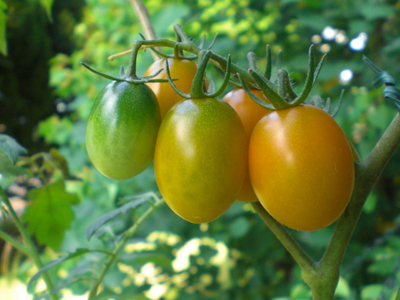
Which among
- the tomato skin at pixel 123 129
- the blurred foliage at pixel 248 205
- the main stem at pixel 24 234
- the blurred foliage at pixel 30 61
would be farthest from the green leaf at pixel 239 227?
the blurred foliage at pixel 30 61

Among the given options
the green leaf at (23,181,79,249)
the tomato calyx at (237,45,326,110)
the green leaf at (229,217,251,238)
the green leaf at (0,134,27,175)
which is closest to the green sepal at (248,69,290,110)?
the tomato calyx at (237,45,326,110)

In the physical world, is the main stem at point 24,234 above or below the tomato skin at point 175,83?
below

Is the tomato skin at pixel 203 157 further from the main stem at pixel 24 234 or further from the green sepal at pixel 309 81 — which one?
the main stem at pixel 24 234

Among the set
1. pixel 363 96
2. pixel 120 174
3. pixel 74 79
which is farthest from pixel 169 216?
pixel 74 79

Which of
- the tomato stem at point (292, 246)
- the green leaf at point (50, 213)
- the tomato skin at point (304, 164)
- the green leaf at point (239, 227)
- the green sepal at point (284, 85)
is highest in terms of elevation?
the green sepal at point (284, 85)

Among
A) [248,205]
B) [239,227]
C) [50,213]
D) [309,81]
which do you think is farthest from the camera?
[248,205]

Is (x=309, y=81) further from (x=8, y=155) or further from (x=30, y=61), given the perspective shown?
(x=30, y=61)

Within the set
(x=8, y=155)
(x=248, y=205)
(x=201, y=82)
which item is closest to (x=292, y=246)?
(x=201, y=82)
